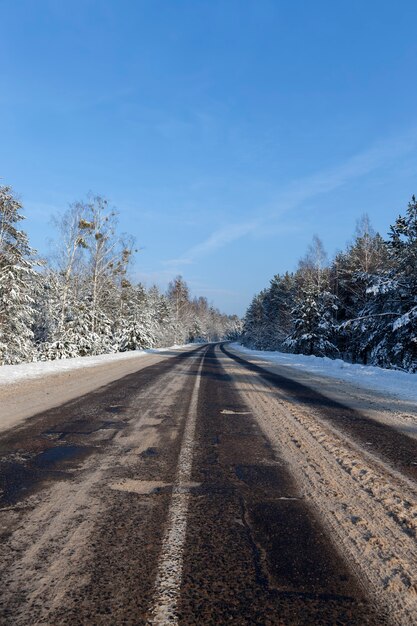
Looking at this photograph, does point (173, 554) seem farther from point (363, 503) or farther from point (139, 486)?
point (363, 503)

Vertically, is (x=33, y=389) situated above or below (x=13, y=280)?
below

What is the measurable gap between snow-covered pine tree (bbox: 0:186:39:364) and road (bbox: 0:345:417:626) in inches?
687

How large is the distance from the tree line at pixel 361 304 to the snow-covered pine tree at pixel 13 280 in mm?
17660

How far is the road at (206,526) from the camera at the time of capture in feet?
5.65

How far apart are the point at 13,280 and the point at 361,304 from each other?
25.4 meters

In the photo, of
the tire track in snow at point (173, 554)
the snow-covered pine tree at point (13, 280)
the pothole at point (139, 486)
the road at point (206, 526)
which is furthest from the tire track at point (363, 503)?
the snow-covered pine tree at point (13, 280)

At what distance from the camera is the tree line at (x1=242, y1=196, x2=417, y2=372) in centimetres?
1866

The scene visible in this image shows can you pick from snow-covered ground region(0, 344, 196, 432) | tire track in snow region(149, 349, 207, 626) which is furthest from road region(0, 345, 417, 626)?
snow-covered ground region(0, 344, 196, 432)

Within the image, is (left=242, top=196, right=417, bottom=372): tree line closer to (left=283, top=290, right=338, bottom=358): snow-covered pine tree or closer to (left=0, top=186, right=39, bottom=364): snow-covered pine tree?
(left=283, top=290, right=338, bottom=358): snow-covered pine tree

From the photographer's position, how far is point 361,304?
30141 mm

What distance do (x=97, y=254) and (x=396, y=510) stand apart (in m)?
26.9

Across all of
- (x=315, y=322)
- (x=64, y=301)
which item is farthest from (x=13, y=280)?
(x=315, y=322)

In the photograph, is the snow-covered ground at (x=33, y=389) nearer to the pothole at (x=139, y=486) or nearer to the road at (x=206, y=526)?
the road at (x=206, y=526)

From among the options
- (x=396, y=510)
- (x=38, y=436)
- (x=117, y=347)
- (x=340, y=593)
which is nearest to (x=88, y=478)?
(x=38, y=436)
